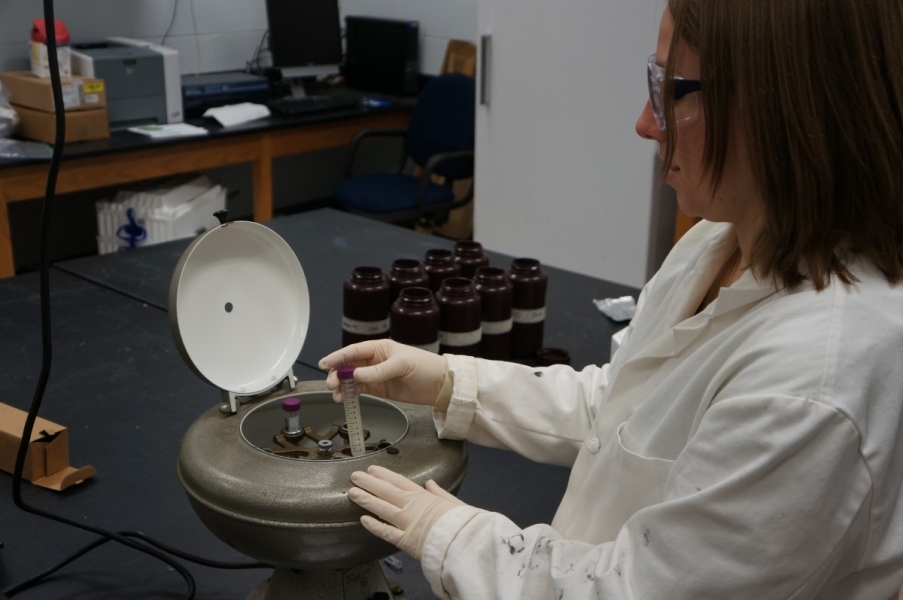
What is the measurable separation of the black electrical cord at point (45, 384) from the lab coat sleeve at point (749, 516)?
51 cm

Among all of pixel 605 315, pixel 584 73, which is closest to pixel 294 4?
pixel 584 73

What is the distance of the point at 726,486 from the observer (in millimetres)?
792

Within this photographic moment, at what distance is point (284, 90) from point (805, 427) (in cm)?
396

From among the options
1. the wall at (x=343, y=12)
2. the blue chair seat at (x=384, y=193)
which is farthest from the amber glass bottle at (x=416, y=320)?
the blue chair seat at (x=384, y=193)

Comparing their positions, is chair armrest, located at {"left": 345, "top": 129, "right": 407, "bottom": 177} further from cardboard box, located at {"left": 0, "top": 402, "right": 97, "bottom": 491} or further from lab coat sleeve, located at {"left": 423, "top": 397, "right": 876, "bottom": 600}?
lab coat sleeve, located at {"left": 423, "top": 397, "right": 876, "bottom": 600}

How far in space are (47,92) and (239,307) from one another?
2648 mm

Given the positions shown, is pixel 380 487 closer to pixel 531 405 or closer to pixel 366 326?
pixel 531 405

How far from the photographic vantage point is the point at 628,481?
986 millimetres

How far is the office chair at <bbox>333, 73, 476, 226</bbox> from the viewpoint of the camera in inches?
153

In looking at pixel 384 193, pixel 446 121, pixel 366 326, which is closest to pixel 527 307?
pixel 366 326

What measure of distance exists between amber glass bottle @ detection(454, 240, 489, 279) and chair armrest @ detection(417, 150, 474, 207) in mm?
2102

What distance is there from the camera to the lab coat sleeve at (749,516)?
77 cm

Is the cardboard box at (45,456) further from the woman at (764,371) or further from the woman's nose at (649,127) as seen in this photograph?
the woman's nose at (649,127)

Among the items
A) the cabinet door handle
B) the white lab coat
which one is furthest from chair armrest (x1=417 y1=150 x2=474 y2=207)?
the white lab coat
